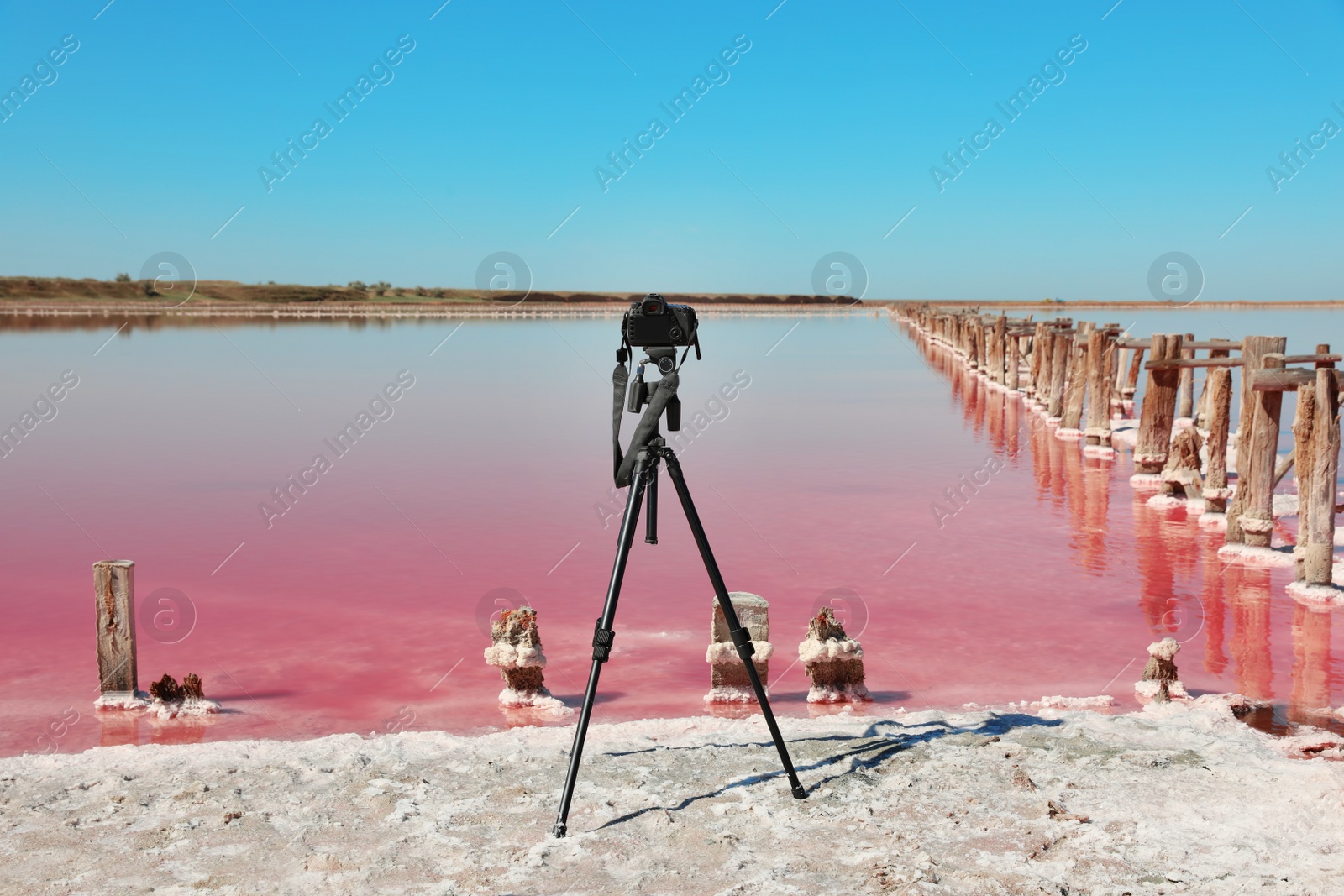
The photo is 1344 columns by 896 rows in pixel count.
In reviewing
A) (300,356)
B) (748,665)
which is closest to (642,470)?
(748,665)

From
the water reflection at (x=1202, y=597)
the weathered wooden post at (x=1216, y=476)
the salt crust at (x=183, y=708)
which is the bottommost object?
the salt crust at (x=183, y=708)

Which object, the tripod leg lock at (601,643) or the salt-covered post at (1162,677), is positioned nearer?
the tripod leg lock at (601,643)

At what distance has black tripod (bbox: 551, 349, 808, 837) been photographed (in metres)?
4.19

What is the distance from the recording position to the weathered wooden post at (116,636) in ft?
20.4

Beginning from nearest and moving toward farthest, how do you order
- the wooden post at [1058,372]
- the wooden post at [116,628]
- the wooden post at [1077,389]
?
the wooden post at [116,628] → the wooden post at [1077,389] → the wooden post at [1058,372]

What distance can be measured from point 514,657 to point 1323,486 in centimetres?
659

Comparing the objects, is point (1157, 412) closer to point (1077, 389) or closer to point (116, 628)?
point (1077, 389)

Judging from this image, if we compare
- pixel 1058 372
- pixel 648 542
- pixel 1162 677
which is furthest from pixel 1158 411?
pixel 648 542

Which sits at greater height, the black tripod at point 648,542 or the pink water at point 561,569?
the black tripod at point 648,542

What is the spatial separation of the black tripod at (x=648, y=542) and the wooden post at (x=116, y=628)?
3263 millimetres

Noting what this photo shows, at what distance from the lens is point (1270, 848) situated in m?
4.00

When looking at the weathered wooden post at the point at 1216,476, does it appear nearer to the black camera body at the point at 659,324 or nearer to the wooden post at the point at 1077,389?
the wooden post at the point at 1077,389

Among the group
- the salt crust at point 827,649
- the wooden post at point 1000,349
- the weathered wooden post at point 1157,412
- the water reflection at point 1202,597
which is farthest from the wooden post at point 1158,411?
the wooden post at point 1000,349

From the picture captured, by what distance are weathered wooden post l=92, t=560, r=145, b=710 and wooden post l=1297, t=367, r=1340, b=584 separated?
8.58m
